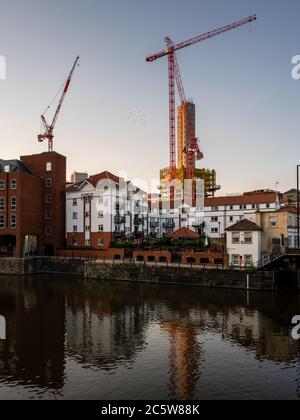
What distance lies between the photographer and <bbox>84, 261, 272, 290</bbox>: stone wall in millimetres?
47656

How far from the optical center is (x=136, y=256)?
211 ft

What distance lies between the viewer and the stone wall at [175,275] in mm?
47656

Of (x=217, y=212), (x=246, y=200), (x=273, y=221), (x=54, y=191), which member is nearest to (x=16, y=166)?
(x=54, y=191)

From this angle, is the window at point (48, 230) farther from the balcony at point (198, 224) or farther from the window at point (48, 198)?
the balcony at point (198, 224)

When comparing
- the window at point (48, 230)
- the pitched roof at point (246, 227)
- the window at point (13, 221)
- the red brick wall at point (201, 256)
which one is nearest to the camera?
the pitched roof at point (246, 227)

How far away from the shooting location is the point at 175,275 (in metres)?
53.9

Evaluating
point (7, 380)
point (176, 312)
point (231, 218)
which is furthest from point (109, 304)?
point (231, 218)

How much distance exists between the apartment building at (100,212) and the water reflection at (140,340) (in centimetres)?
2672

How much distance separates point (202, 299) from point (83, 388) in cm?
2502

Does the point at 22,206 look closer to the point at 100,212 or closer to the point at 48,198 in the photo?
the point at 48,198

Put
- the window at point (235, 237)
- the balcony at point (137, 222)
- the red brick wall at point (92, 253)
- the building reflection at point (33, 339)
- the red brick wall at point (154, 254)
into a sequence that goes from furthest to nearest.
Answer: the balcony at point (137, 222) < the red brick wall at point (92, 253) < the red brick wall at point (154, 254) < the window at point (235, 237) < the building reflection at point (33, 339)

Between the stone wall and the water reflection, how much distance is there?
8.68ft

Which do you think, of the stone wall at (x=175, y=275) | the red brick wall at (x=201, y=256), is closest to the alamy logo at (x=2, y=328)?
the stone wall at (x=175, y=275)

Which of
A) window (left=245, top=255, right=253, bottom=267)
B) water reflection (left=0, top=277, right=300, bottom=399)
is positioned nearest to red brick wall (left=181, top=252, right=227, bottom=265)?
window (left=245, top=255, right=253, bottom=267)
